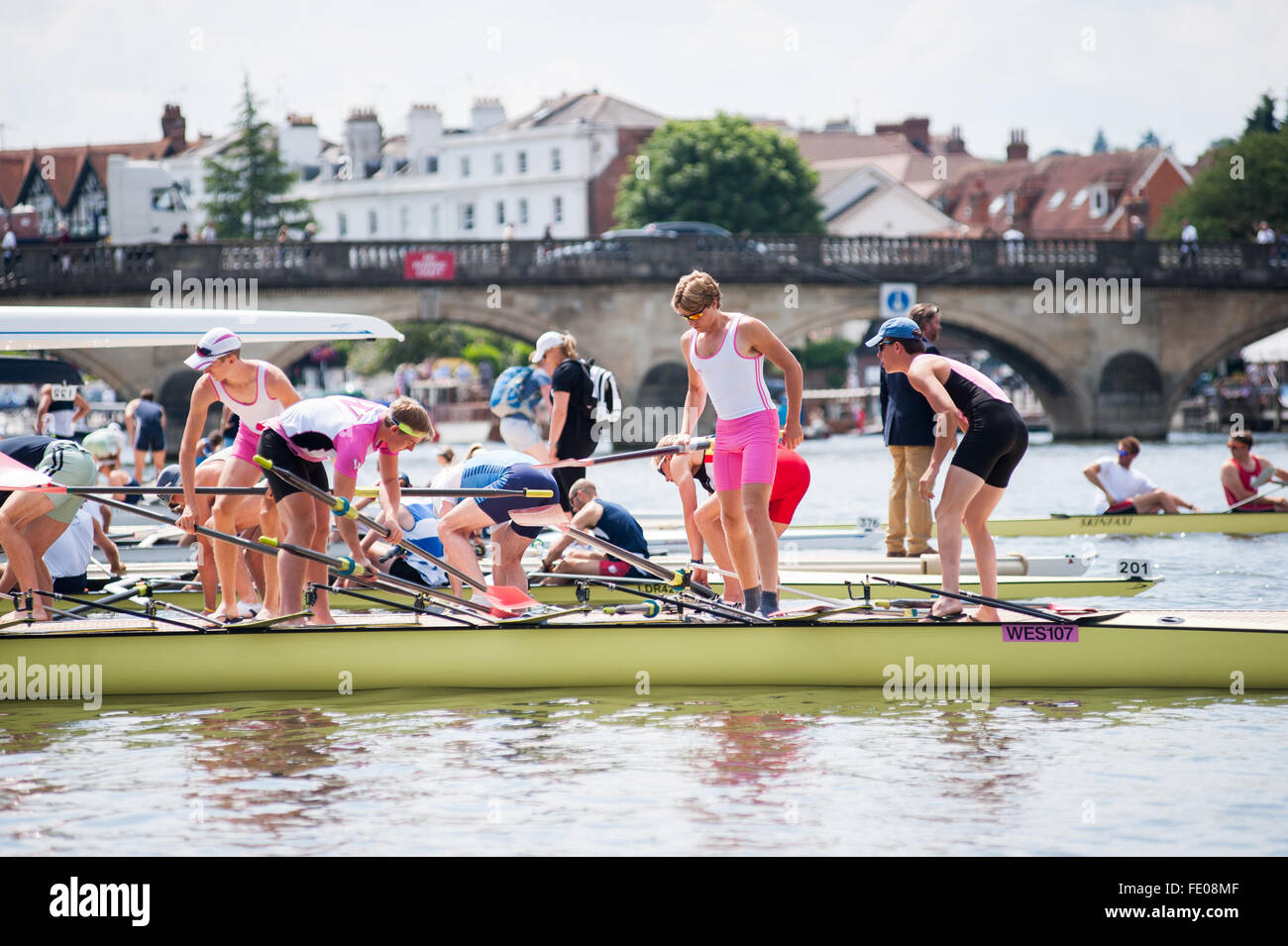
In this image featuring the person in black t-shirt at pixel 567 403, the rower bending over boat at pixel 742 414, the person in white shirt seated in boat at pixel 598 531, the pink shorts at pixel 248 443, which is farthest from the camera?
the person in white shirt seated in boat at pixel 598 531

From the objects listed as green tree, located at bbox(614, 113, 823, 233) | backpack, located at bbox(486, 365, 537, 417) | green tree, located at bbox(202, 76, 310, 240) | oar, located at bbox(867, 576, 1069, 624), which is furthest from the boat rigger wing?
green tree, located at bbox(202, 76, 310, 240)

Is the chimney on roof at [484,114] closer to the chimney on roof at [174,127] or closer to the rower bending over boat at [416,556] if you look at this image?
the chimney on roof at [174,127]

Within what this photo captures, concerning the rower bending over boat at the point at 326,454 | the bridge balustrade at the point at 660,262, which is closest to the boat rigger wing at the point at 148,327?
the rower bending over boat at the point at 326,454

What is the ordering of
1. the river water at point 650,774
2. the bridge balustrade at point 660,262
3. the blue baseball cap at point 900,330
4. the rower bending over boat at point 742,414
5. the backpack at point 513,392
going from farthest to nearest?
the bridge balustrade at point 660,262 → the backpack at point 513,392 → the blue baseball cap at point 900,330 → the rower bending over boat at point 742,414 → the river water at point 650,774

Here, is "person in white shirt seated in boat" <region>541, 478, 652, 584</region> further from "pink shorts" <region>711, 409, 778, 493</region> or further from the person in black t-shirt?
"pink shorts" <region>711, 409, 778, 493</region>

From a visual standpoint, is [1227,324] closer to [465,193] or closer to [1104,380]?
[1104,380]

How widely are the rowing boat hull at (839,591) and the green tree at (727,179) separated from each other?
2194 inches

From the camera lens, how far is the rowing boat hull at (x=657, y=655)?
9.34 metres

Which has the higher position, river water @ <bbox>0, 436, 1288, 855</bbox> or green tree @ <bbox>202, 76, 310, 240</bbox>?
green tree @ <bbox>202, 76, 310, 240</bbox>

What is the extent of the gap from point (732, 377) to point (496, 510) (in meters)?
1.85

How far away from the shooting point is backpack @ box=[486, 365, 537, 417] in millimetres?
13316

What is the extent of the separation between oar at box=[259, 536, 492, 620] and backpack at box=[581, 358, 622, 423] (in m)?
2.03
